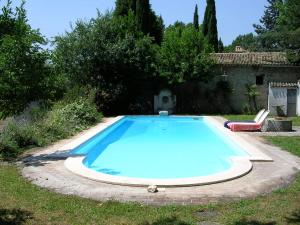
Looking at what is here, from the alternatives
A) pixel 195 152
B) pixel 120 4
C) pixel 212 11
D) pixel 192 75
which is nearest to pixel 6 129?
pixel 195 152

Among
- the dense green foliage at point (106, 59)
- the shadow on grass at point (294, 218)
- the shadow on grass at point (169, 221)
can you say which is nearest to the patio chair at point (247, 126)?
the dense green foliage at point (106, 59)

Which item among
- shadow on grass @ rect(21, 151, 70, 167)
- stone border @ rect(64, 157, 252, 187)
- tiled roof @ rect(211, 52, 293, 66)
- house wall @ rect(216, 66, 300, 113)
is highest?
tiled roof @ rect(211, 52, 293, 66)

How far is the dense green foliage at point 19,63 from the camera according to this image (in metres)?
10.4

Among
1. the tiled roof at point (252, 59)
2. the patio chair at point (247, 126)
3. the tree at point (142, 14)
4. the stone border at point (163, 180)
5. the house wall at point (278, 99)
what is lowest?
the stone border at point (163, 180)

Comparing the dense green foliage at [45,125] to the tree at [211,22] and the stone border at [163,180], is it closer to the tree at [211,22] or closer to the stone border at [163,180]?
the stone border at [163,180]

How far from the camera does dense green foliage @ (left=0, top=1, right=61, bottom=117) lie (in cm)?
1039

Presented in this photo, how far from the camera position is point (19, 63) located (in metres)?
10.6

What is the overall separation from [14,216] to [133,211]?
1759 millimetres

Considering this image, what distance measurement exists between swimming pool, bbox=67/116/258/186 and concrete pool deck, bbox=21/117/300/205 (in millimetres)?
261

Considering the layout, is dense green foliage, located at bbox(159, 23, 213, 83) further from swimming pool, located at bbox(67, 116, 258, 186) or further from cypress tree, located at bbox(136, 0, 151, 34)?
swimming pool, located at bbox(67, 116, 258, 186)

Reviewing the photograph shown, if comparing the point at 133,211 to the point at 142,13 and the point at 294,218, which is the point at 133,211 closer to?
the point at 294,218

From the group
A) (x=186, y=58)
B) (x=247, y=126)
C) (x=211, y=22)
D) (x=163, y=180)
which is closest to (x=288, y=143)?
(x=247, y=126)

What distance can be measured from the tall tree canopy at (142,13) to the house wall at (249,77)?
709 centimetres

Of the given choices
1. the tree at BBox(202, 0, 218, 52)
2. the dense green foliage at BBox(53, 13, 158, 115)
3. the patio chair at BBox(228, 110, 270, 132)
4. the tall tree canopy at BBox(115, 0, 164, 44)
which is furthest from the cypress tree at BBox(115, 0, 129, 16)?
the patio chair at BBox(228, 110, 270, 132)
